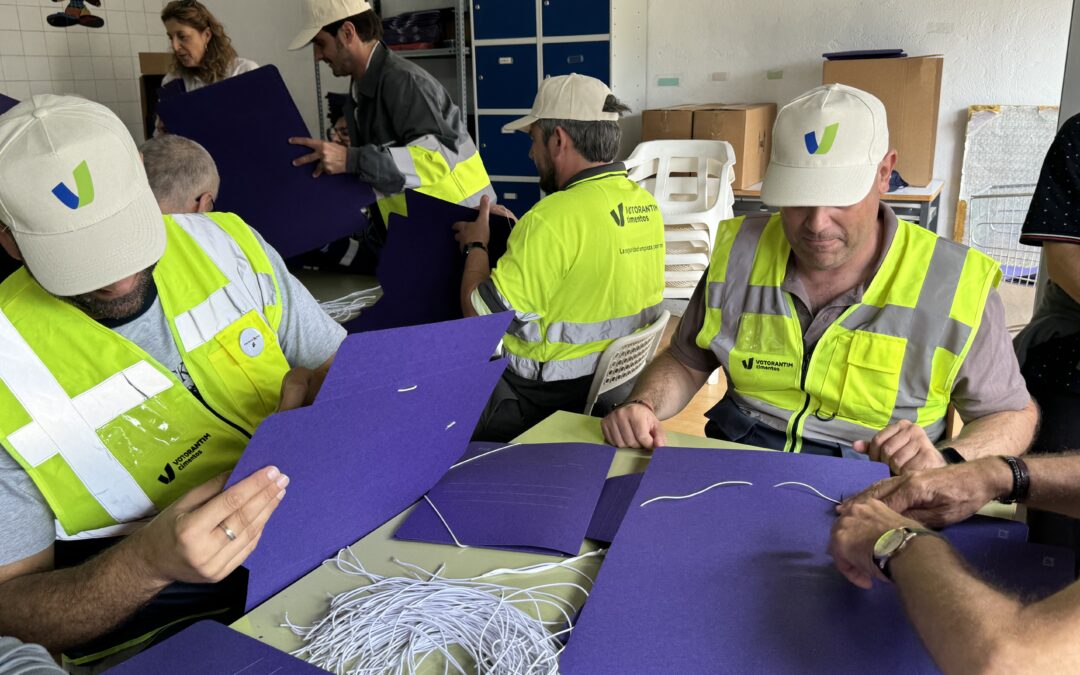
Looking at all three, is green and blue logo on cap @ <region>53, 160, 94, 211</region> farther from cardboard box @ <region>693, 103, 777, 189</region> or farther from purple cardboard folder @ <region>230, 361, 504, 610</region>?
cardboard box @ <region>693, 103, 777, 189</region>

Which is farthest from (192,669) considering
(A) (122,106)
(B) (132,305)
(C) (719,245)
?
(A) (122,106)

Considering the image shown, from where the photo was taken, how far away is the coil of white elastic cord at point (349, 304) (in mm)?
2533

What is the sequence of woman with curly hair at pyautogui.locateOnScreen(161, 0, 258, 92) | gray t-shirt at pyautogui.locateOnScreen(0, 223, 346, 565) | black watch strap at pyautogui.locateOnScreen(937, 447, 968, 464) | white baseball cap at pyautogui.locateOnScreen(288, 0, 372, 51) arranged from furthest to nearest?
1. woman with curly hair at pyautogui.locateOnScreen(161, 0, 258, 92)
2. white baseball cap at pyautogui.locateOnScreen(288, 0, 372, 51)
3. black watch strap at pyautogui.locateOnScreen(937, 447, 968, 464)
4. gray t-shirt at pyautogui.locateOnScreen(0, 223, 346, 565)

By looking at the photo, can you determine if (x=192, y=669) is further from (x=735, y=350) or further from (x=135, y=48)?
(x=135, y=48)

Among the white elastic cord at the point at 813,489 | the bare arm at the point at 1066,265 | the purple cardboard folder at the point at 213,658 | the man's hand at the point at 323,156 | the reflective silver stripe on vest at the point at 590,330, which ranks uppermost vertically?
the man's hand at the point at 323,156

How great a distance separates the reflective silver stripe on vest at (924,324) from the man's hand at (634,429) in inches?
16.7

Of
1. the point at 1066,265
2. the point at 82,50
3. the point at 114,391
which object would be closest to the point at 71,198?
the point at 114,391

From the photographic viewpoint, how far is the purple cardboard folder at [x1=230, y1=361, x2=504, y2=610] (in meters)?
1.02

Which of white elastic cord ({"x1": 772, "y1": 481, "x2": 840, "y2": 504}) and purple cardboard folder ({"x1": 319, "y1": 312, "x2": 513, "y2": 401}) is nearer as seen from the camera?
purple cardboard folder ({"x1": 319, "y1": 312, "x2": 513, "y2": 401})

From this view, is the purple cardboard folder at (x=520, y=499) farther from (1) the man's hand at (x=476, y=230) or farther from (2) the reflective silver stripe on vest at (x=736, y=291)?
(1) the man's hand at (x=476, y=230)

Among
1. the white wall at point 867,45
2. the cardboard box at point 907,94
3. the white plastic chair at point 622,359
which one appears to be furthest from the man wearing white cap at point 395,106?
the white wall at point 867,45

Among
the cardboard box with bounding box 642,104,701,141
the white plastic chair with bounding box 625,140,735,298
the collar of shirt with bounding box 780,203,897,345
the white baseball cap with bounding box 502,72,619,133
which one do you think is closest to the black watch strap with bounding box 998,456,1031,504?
the collar of shirt with bounding box 780,203,897,345

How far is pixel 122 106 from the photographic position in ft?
18.7

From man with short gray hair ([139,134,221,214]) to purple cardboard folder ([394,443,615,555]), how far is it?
1.08m
